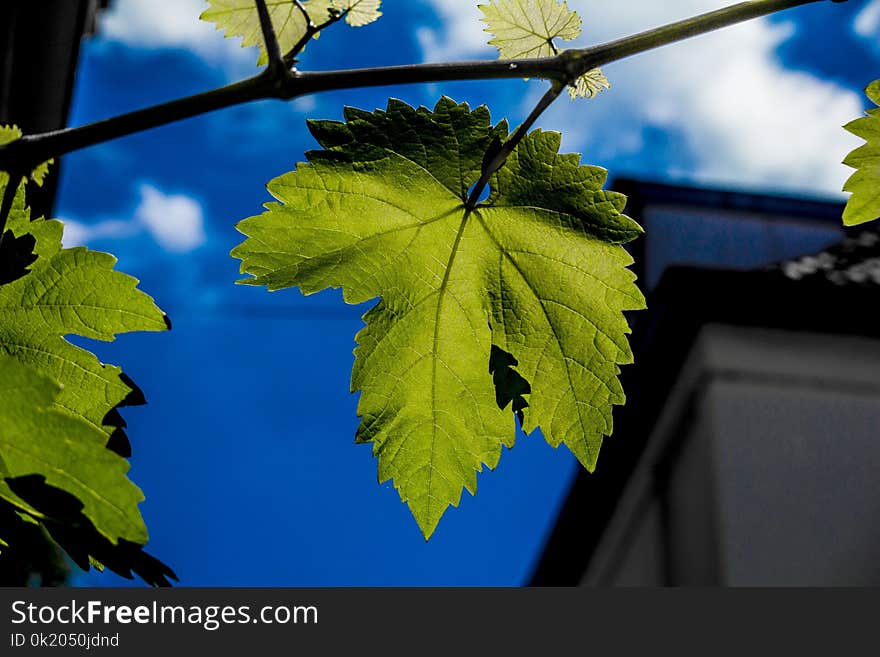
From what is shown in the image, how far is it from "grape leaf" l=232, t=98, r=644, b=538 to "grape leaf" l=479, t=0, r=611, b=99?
0.05 meters

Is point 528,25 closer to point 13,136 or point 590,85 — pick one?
point 590,85

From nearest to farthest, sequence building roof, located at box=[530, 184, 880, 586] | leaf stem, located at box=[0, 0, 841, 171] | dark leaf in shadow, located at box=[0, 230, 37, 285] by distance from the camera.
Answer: leaf stem, located at box=[0, 0, 841, 171], dark leaf in shadow, located at box=[0, 230, 37, 285], building roof, located at box=[530, 184, 880, 586]

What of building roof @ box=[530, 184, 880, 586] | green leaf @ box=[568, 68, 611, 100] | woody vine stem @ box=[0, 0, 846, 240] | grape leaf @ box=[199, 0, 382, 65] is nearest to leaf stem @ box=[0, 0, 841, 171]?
woody vine stem @ box=[0, 0, 846, 240]

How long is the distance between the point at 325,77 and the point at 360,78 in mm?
18

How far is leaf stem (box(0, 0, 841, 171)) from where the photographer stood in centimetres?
28

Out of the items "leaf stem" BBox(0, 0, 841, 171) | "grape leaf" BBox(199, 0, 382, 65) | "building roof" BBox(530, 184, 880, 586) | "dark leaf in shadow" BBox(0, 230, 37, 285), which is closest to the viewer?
"leaf stem" BBox(0, 0, 841, 171)

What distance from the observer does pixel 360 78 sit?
29 cm

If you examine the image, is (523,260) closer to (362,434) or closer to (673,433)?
(362,434)

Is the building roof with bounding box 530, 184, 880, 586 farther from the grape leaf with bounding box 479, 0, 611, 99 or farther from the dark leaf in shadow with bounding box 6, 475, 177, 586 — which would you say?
the dark leaf in shadow with bounding box 6, 475, 177, 586

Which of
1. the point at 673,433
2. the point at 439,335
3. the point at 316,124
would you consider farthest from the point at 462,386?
the point at 673,433

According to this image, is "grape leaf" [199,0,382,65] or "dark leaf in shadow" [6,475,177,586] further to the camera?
"grape leaf" [199,0,382,65]

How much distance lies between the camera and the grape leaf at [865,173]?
41cm

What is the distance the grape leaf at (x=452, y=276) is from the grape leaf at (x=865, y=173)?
0.10m

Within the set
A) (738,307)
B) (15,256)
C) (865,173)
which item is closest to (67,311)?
(15,256)
